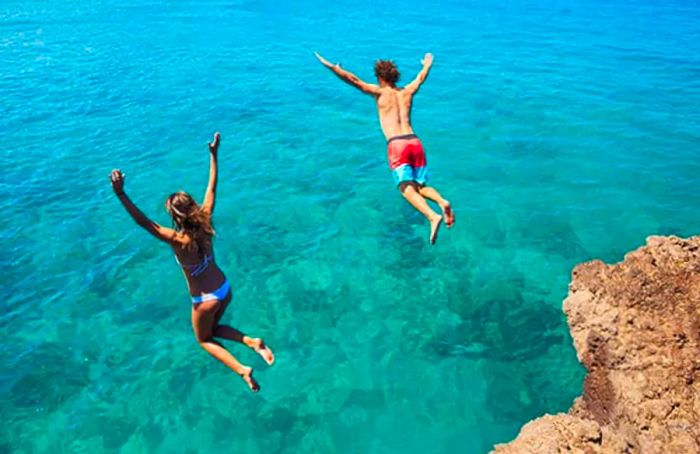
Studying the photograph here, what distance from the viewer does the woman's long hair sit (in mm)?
5859

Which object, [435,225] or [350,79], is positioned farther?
[350,79]

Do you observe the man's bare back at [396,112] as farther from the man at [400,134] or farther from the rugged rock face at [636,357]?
the rugged rock face at [636,357]

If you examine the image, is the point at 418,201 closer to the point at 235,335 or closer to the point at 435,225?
the point at 435,225

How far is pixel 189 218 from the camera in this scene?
19.2ft

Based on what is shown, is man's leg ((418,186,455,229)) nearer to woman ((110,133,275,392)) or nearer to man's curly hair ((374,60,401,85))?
man's curly hair ((374,60,401,85))

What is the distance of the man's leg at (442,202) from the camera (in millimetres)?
7379

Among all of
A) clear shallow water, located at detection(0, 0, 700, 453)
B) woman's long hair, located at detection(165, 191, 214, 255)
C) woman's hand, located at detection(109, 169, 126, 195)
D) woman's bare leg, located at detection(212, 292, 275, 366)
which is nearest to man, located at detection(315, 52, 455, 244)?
woman's bare leg, located at detection(212, 292, 275, 366)

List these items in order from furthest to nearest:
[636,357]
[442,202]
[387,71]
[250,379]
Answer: [387,71]
[442,202]
[636,357]
[250,379]

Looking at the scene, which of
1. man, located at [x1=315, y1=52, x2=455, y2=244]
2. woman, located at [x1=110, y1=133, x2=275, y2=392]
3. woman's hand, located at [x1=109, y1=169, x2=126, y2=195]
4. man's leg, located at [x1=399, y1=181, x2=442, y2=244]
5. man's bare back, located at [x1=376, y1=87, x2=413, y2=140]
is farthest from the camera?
man's bare back, located at [x1=376, y1=87, x2=413, y2=140]

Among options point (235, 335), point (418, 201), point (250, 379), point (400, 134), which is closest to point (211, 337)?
point (235, 335)

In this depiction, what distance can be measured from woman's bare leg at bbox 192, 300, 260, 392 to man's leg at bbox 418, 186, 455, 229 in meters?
3.00

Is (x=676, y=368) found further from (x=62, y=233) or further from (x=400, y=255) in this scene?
(x=62, y=233)

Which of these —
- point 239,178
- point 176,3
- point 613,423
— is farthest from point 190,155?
point 176,3

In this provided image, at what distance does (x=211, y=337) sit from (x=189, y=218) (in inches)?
66.3
